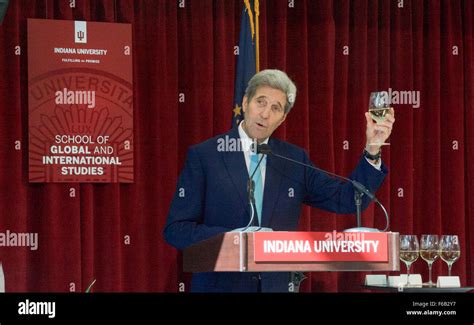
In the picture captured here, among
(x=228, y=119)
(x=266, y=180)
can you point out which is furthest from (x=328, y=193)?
(x=228, y=119)

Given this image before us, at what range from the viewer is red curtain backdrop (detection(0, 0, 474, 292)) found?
5641mm

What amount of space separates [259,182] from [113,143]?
4.57 feet

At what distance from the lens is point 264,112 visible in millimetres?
4828

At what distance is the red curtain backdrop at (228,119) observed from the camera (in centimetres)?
564

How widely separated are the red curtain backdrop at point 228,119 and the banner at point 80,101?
0.08 meters

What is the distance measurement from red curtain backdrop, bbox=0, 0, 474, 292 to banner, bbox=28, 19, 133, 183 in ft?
0.27

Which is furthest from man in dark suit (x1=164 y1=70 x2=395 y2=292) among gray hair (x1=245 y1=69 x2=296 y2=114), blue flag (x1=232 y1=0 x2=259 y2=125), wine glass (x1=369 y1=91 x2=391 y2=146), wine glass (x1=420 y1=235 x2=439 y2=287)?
wine glass (x1=420 y1=235 x2=439 y2=287)

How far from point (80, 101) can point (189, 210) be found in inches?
59.7

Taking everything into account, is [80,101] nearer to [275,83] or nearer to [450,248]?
[275,83]

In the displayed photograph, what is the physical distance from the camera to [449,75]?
6504 millimetres
